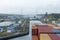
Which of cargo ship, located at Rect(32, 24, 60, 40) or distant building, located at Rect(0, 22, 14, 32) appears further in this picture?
distant building, located at Rect(0, 22, 14, 32)

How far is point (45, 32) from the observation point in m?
1.94

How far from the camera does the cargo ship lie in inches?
74.4

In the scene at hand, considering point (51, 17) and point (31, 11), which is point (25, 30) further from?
point (51, 17)

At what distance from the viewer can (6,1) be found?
2.03 m

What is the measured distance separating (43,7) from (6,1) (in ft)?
2.16

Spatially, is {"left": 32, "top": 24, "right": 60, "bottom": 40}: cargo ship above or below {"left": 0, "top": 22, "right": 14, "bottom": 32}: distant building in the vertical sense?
below

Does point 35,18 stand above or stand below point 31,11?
below

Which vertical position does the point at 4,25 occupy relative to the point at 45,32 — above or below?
above


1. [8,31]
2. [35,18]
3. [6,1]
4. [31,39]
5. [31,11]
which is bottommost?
[31,39]

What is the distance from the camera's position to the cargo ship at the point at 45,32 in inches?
74.4

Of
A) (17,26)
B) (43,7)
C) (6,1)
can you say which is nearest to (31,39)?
(17,26)

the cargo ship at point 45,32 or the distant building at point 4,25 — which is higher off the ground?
the distant building at point 4,25

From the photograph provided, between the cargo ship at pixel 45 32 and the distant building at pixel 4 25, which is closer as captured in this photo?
the cargo ship at pixel 45 32

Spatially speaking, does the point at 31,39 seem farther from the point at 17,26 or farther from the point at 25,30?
the point at 17,26
